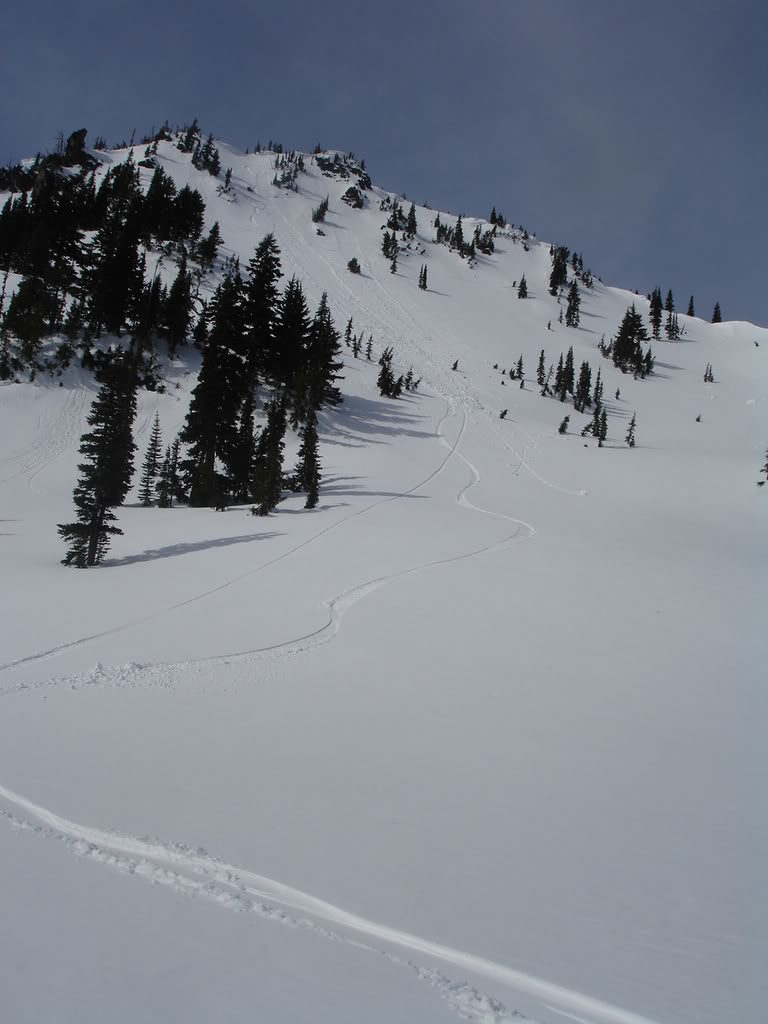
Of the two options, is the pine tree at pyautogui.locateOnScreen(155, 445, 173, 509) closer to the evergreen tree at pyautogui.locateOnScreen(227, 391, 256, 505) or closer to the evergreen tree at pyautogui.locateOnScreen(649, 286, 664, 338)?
the evergreen tree at pyautogui.locateOnScreen(227, 391, 256, 505)

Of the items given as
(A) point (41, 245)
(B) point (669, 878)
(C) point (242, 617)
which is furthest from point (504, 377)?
(B) point (669, 878)

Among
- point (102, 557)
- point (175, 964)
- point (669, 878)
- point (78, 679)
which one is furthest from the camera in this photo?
point (102, 557)

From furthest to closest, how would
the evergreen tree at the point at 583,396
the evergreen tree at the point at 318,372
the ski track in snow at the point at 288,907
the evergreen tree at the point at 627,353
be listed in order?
the evergreen tree at the point at 627,353, the evergreen tree at the point at 583,396, the evergreen tree at the point at 318,372, the ski track in snow at the point at 288,907

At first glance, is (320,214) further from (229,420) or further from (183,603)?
(183,603)

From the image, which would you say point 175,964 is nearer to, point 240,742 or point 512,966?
point 512,966

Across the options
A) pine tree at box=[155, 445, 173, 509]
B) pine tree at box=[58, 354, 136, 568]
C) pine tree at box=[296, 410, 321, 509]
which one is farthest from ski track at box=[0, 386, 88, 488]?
pine tree at box=[296, 410, 321, 509]

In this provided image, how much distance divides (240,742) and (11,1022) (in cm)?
340

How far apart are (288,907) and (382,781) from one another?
6.01 feet

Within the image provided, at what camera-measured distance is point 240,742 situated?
6199 mm

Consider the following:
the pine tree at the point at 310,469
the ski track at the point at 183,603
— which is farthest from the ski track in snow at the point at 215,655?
the pine tree at the point at 310,469

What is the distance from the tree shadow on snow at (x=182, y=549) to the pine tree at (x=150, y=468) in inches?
651

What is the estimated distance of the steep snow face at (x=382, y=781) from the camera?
3400 millimetres

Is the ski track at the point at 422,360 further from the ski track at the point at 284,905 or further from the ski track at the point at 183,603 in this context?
the ski track at the point at 284,905

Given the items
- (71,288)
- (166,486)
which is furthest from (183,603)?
(71,288)
